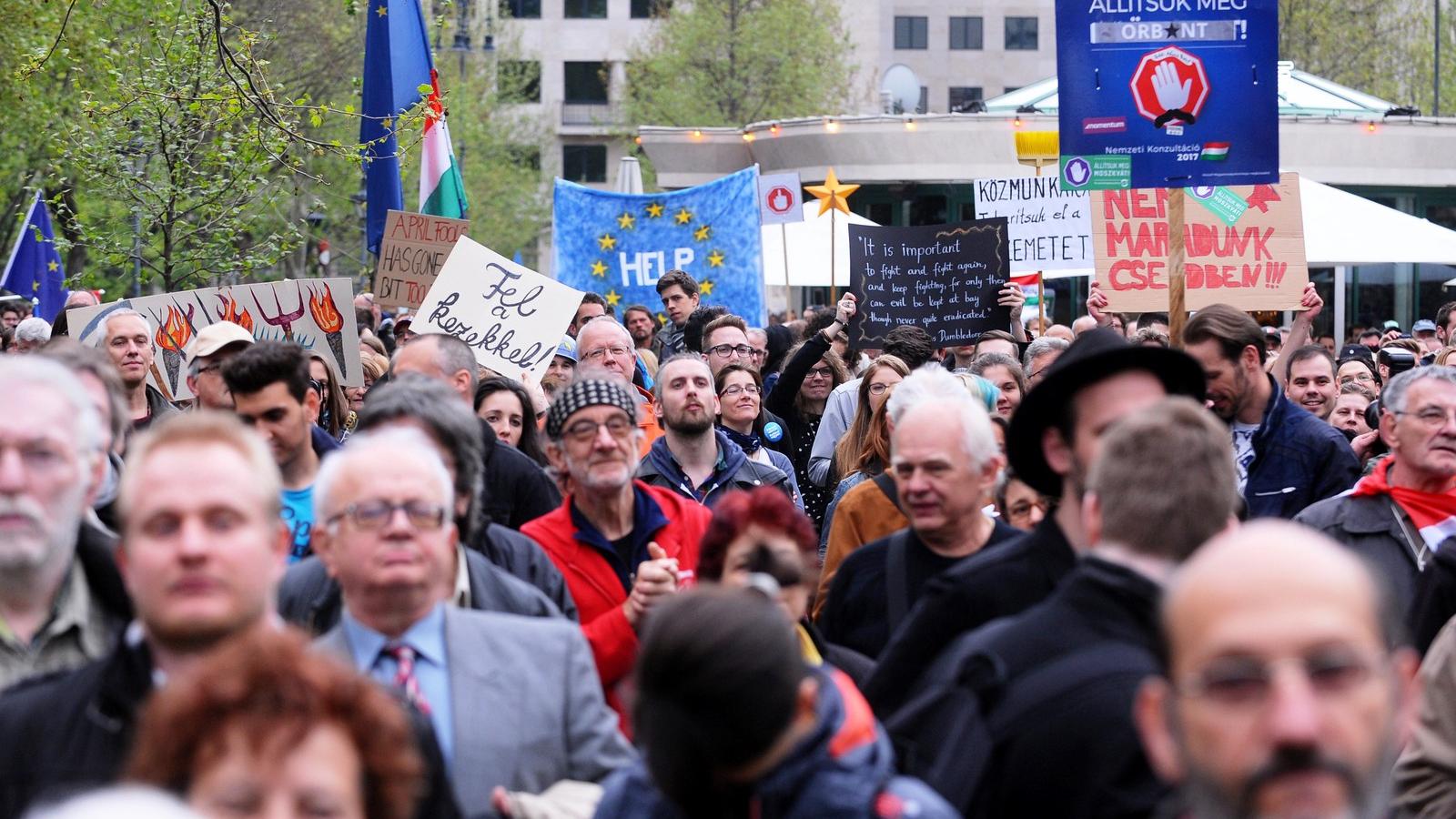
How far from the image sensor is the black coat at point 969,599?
4.35 meters

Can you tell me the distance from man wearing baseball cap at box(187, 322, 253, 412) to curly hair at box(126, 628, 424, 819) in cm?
476

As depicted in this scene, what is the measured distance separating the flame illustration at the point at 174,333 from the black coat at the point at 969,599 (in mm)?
7750

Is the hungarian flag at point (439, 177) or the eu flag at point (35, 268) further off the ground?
the hungarian flag at point (439, 177)

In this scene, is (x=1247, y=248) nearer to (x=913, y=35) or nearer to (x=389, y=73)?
(x=389, y=73)

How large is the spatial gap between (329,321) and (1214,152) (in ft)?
16.3

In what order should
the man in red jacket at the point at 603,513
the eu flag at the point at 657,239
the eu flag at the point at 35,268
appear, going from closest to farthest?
the man in red jacket at the point at 603,513, the eu flag at the point at 657,239, the eu flag at the point at 35,268

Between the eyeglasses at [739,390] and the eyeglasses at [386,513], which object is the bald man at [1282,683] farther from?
the eyeglasses at [739,390]

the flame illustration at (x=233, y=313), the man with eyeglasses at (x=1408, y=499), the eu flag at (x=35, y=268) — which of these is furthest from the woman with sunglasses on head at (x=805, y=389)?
the eu flag at (x=35, y=268)

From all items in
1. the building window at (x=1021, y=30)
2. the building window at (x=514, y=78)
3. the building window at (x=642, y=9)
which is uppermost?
the building window at (x=642, y=9)

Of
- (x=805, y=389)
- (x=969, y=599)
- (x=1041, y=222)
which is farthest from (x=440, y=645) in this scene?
(x=1041, y=222)

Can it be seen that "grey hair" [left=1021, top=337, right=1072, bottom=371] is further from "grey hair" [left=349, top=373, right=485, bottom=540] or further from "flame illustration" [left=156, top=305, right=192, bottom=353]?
"grey hair" [left=349, top=373, right=485, bottom=540]

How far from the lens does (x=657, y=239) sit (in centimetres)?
1680

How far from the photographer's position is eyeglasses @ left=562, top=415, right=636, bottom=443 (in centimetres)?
616

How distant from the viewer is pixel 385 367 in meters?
11.9
